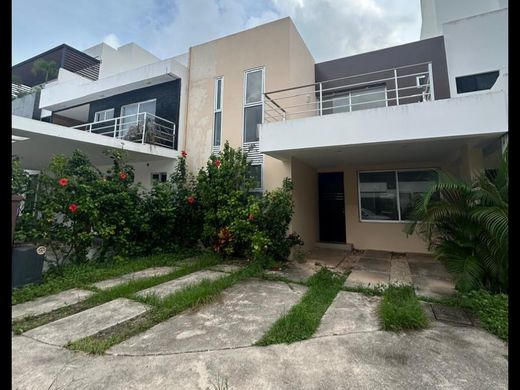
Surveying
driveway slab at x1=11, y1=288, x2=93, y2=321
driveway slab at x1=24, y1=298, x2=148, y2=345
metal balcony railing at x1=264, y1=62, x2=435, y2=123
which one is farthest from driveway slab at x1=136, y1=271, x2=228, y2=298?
Result: metal balcony railing at x1=264, y1=62, x2=435, y2=123

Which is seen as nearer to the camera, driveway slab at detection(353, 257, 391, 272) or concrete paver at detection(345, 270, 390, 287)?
concrete paver at detection(345, 270, 390, 287)

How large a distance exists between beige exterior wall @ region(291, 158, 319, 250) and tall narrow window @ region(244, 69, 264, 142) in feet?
5.63

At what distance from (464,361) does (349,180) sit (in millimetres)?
6633

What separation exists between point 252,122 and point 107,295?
5936mm

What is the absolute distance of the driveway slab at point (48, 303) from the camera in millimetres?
3807

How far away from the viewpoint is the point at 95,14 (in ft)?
11.3

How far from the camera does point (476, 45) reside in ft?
24.8

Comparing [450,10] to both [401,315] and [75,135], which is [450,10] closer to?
[401,315]

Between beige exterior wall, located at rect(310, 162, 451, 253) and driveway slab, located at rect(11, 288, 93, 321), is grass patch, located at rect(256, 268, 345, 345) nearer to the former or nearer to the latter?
beige exterior wall, located at rect(310, 162, 451, 253)

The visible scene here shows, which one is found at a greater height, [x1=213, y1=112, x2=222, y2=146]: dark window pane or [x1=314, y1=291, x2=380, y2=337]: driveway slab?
[x1=213, y1=112, x2=222, y2=146]: dark window pane

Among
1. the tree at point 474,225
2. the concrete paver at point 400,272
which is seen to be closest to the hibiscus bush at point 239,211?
the concrete paver at point 400,272

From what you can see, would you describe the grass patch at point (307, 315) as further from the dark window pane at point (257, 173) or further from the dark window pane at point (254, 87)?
the dark window pane at point (254, 87)

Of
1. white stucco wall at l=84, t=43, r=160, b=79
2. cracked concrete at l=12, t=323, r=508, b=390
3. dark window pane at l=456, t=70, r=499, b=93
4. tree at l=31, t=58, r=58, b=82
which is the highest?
tree at l=31, t=58, r=58, b=82

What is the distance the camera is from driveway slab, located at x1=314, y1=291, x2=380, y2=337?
332 cm
